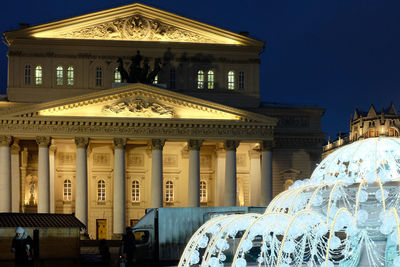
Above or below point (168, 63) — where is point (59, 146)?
below

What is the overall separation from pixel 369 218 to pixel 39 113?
123 ft

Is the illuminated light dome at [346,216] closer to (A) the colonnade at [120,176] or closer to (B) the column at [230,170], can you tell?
(A) the colonnade at [120,176]

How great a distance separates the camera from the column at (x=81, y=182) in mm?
53312

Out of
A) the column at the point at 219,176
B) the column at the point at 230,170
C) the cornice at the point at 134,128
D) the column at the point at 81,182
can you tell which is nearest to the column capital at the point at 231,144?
the column at the point at 230,170

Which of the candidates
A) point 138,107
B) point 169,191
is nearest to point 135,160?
point 169,191

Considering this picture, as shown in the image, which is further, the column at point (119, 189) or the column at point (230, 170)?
the column at point (230, 170)

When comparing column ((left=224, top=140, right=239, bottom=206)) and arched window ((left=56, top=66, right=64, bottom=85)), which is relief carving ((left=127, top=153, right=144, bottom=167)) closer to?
arched window ((left=56, top=66, right=64, bottom=85))

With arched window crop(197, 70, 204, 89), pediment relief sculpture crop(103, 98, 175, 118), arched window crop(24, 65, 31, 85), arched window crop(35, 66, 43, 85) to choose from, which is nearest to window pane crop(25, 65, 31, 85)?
arched window crop(24, 65, 31, 85)

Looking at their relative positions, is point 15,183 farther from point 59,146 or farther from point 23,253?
point 23,253

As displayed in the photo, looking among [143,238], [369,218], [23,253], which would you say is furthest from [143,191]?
[369,218]

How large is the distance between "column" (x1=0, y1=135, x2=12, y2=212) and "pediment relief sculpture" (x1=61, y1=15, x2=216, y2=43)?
1195 centimetres

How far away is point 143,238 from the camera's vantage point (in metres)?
36.9

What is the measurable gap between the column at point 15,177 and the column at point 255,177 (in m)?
16.9

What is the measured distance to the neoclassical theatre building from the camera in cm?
5381
